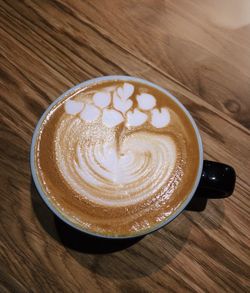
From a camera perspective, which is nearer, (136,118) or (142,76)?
(136,118)

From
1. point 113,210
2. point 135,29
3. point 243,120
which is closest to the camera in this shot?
point 113,210

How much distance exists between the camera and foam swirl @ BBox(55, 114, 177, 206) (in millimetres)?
689

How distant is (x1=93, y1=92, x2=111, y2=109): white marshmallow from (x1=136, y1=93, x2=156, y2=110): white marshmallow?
6 centimetres

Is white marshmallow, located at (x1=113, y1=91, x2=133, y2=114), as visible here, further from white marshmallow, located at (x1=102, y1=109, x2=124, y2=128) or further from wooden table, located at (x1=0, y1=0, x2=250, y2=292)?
wooden table, located at (x1=0, y1=0, x2=250, y2=292)

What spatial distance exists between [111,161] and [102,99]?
0.46 feet

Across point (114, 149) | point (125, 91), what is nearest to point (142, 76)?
point (125, 91)

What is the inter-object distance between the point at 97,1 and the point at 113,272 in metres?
0.71

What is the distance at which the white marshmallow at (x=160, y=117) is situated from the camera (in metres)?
0.75

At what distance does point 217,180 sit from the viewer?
2.25 feet

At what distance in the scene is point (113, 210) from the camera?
672 mm

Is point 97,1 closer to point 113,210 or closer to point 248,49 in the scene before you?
point 248,49

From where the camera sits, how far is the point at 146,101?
768 millimetres

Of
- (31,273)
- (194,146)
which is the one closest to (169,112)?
(194,146)

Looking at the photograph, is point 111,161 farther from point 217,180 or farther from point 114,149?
point 217,180
